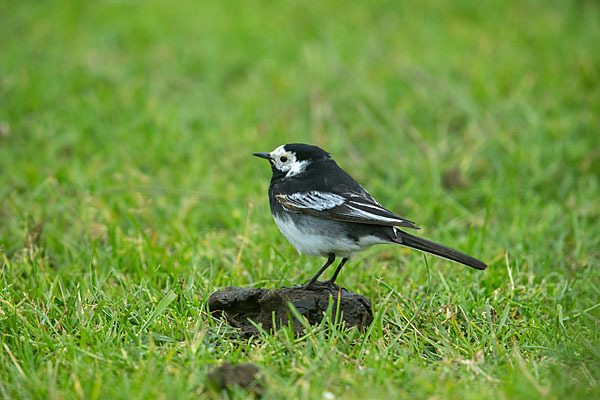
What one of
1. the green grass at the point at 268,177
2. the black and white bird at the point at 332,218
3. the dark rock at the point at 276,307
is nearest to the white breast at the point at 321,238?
Result: the black and white bird at the point at 332,218

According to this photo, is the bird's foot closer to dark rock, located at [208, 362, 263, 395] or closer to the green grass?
the green grass

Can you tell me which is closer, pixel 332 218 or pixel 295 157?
pixel 332 218

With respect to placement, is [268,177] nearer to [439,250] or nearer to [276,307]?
[276,307]

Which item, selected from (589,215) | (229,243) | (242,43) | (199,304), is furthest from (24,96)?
(589,215)

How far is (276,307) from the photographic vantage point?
11.5 feet

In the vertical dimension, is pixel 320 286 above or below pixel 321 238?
below

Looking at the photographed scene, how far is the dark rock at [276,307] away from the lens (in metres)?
3.48

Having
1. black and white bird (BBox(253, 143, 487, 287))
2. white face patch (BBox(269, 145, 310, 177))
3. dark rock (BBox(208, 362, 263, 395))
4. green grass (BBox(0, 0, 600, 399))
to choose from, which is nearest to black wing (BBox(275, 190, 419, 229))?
black and white bird (BBox(253, 143, 487, 287))

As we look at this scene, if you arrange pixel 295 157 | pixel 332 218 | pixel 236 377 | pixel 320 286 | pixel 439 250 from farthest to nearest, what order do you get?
pixel 295 157 → pixel 320 286 → pixel 332 218 → pixel 439 250 → pixel 236 377

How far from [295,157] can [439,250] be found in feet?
3.93

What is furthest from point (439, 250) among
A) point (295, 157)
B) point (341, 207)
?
point (295, 157)

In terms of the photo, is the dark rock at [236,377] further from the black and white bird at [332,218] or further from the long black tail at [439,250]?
the long black tail at [439,250]

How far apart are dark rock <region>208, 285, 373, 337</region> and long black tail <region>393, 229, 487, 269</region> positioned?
1.38ft

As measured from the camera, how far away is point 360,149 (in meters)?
6.74
